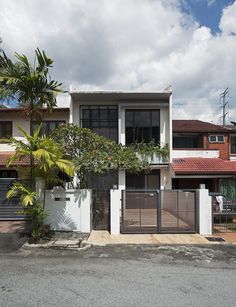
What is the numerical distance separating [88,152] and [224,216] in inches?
284

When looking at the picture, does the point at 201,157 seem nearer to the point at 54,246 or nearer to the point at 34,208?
the point at 34,208

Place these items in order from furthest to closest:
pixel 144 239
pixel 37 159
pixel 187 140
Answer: pixel 187 140
pixel 144 239
pixel 37 159

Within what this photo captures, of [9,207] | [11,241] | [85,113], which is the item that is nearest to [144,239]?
[11,241]

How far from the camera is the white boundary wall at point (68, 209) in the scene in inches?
505

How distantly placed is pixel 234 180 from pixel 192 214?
936 centimetres

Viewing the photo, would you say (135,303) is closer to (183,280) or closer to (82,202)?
(183,280)

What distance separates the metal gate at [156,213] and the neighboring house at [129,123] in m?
7.66

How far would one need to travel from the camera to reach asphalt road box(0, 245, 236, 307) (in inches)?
241

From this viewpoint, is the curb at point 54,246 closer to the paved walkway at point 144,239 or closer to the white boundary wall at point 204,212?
the paved walkway at point 144,239

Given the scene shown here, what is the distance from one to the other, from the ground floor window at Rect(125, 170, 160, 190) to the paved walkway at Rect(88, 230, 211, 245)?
28.6 ft

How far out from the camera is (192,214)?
13203 millimetres

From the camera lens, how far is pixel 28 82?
11562 mm

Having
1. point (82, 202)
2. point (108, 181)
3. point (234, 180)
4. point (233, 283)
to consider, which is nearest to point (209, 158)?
point (234, 180)

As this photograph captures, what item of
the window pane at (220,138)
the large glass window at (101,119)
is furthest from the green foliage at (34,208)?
the window pane at (220,138)
